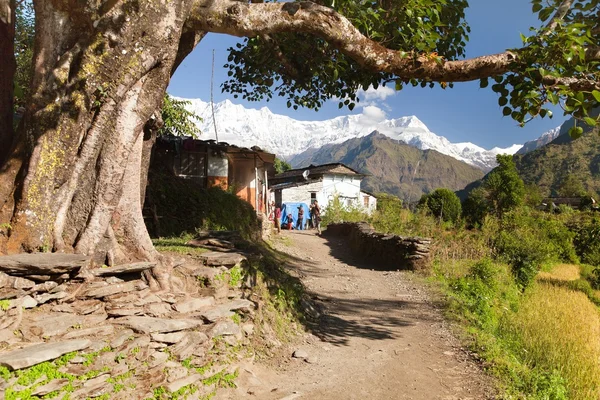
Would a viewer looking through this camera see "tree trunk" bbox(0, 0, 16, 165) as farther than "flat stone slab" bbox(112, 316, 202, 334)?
Yes

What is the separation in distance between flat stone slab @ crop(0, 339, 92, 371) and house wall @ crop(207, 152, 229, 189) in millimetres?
12858

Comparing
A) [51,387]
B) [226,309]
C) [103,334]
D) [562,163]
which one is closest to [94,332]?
[103,334]

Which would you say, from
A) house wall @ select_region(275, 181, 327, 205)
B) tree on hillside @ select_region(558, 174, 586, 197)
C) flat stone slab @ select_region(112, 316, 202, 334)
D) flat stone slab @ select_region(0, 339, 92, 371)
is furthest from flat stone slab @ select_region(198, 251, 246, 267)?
tree on hillside @ select_region(558, 174, 586, 197)

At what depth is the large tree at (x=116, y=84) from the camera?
4266 mm

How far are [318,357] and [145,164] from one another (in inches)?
147

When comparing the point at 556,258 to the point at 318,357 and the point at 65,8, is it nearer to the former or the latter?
the point at 318,357

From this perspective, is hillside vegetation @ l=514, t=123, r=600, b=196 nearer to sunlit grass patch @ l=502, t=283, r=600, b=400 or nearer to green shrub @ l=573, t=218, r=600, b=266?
green shrub @ l=573, t=218, r=600, b=266

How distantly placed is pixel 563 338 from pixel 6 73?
30.6 ft

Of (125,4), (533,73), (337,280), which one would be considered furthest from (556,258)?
(125,4)

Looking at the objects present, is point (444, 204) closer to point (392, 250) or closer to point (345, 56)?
point (392, 250)

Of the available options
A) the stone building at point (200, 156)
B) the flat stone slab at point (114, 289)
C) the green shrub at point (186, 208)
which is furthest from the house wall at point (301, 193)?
the flat stone slab at point (114, 289)

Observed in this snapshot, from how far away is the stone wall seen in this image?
39.8 feet

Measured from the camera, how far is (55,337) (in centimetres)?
346

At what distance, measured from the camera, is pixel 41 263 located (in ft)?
12.0
